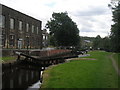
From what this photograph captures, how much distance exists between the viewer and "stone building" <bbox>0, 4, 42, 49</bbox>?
2007 inches

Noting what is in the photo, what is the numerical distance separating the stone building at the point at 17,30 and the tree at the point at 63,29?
289 inches

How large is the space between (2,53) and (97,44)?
117105 millimetres

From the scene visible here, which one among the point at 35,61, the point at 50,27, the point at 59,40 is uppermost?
the point at 50,27

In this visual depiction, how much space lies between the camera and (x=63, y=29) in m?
74.9

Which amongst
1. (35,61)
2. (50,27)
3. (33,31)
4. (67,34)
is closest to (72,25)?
(67,34)

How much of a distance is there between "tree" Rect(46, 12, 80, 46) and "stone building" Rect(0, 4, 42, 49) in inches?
289

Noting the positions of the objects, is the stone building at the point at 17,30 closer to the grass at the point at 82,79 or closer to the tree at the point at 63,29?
the tree at the point at 63,29

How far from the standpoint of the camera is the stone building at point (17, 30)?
51.0 metres

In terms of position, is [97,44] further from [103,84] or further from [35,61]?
[103,84]

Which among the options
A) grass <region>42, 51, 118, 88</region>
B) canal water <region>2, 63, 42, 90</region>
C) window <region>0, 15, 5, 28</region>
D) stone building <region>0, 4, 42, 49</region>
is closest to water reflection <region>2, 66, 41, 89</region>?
canal water <region>2, 63, 42, 90</region>

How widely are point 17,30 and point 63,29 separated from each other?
72.4 feet

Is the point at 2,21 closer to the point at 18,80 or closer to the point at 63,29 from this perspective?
the point at 63,29

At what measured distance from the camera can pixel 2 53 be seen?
36.2m

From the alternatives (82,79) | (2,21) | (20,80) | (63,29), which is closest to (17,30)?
(2,21)
